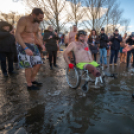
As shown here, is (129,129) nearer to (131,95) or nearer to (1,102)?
(131,95)

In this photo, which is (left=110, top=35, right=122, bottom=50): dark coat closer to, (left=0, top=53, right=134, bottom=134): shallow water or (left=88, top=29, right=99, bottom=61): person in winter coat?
(left=88, top=29, right=99, bottom=61): person in winter coat

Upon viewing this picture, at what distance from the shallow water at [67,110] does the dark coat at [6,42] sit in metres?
1.63

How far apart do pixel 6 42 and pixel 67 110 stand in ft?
11.6

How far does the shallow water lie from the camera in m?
2.12

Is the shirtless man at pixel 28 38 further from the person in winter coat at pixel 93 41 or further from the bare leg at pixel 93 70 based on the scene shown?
the person in winter coat at pixel 93 41

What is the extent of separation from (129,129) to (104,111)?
548mm

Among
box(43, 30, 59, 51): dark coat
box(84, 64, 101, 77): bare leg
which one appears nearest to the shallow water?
box(84, 64, 101, 77): bare leg

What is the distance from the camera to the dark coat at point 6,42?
16.0 feet

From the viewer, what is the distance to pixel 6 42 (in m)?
5.04

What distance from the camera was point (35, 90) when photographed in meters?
3.65

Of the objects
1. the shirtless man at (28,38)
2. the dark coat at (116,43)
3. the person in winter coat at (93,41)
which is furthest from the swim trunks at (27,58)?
the dark coat at (116,43)

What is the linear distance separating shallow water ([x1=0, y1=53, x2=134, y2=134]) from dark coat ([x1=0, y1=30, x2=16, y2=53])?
1.63m

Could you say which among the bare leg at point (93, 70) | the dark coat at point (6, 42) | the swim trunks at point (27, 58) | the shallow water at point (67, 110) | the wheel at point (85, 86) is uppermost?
the dark coat at point (6, 42)

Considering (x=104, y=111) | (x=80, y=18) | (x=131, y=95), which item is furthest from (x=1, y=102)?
(x=80, y=18)
